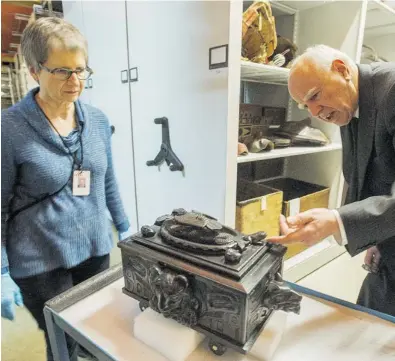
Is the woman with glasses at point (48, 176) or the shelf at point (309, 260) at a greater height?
the woman with glasses at point (48, 176)

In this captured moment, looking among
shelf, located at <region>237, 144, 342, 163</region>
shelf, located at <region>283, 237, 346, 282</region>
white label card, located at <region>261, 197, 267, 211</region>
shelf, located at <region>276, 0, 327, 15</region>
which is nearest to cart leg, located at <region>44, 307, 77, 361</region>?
shelf, located at <region>237, 144, 342, 163</region>

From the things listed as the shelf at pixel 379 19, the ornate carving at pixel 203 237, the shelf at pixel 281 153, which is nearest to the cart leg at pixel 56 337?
the ornate carving at pixel 203 237

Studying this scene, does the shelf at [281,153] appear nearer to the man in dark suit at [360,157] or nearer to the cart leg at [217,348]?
the man in dark suit at [360,157]

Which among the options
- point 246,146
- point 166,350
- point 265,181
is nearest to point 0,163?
point 166,350

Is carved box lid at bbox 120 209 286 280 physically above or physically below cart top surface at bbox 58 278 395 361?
above

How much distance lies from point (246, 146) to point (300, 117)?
666mm

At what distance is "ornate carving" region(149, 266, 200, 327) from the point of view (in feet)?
1.73

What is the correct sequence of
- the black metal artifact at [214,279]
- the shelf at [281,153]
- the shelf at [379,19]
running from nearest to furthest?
the black metal artifact at [214,279] < the shelf at [281,153] < the shelf at [379,19]

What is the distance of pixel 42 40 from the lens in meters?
0.81

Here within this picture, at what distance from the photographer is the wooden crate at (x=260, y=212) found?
1.26 m

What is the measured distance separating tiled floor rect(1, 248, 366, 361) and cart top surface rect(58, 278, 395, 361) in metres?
0.93

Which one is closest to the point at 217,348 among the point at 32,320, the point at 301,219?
the point at 301,219

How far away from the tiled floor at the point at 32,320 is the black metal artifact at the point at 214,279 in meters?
1.11

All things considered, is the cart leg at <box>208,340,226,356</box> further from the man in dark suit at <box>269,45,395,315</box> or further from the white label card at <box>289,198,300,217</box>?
the white label card at <box>289,198,300,217</box>
